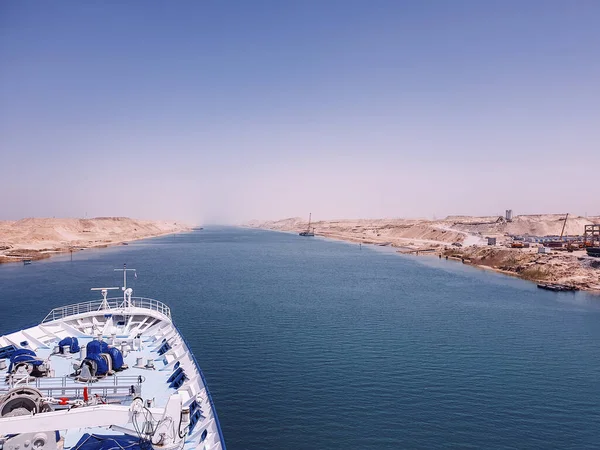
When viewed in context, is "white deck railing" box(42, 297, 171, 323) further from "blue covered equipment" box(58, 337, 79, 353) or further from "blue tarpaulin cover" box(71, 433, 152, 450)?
"blue tarpaulin cover" box(71, 433, 152, 450)

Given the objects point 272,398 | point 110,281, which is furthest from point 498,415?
point 110,281

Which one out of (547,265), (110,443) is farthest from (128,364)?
(547,265)

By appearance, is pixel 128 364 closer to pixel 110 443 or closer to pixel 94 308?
pixel 110 443

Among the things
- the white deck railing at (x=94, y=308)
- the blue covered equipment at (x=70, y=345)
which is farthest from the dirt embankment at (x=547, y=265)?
the blue covered equipment at (x=70, y=345)

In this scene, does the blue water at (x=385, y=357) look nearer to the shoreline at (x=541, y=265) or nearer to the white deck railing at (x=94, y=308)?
the white deck railing at (x=94, y=308)

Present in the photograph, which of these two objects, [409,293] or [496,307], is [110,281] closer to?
[409,293]

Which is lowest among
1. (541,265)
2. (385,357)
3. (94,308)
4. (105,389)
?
(385,357)

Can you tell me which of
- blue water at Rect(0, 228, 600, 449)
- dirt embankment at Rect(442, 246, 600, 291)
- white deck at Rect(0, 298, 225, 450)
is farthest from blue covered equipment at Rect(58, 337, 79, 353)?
dirt embankment at Rect(442, 246, 600, 291)
